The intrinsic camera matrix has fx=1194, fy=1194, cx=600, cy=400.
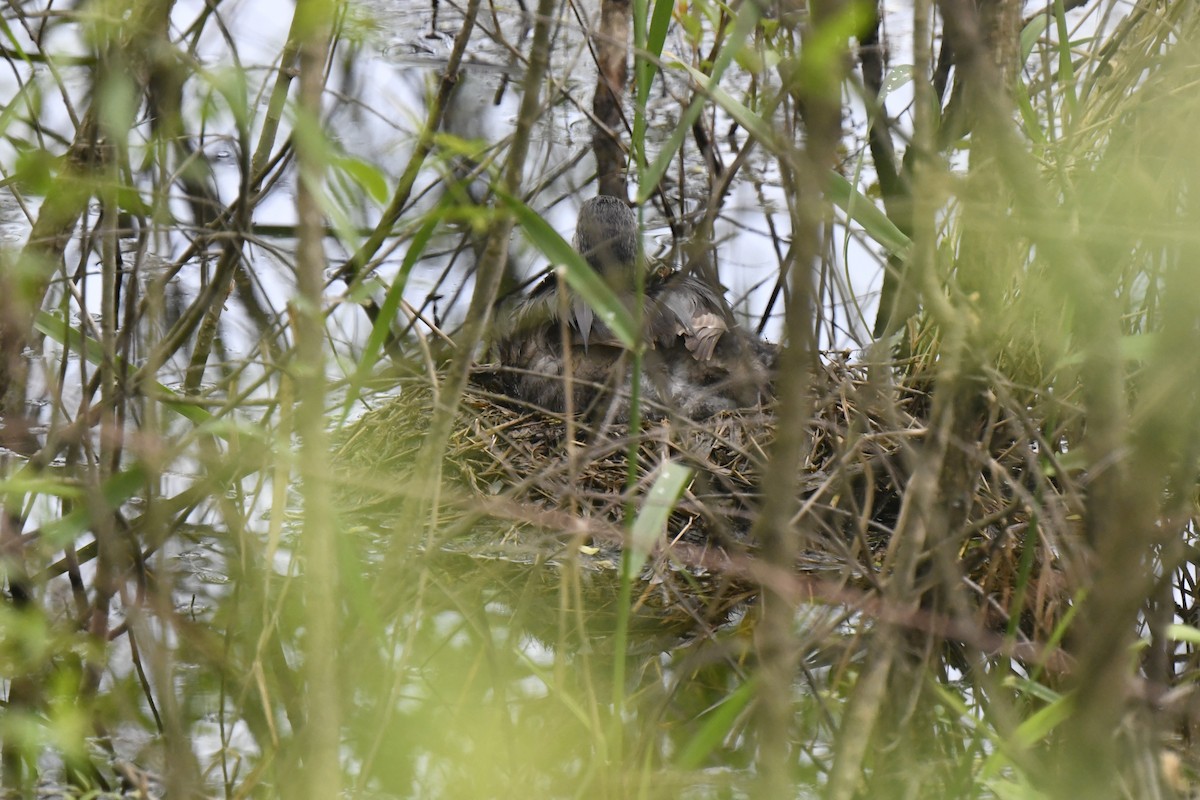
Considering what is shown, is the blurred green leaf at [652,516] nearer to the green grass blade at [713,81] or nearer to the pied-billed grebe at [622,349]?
the green grass blade at [713,81]

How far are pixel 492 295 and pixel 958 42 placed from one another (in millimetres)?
703

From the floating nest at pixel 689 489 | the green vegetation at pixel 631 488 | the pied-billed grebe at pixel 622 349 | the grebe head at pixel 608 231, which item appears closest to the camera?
the green vegetation at pixel 631 488

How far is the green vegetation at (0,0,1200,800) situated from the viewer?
141 cm

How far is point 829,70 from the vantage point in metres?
1.21

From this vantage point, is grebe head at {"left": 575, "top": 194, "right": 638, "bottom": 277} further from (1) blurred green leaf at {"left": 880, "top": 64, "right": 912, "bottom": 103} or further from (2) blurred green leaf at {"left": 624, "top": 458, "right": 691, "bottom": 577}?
(2) blurred green leaf at {"left": 624, "top": 458, "right": 691, "bottom": 577}

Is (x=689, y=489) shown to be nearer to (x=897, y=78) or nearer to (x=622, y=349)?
(x=622, y=349)

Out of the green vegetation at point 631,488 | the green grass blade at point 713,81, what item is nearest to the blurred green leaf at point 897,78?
the green vegetation at point 631,488

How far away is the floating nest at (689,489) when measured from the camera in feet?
8.33

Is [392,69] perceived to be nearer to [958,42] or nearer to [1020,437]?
[1020,437]

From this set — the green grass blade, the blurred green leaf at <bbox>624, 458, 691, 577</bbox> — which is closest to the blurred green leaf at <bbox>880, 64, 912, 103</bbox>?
the green grass blade

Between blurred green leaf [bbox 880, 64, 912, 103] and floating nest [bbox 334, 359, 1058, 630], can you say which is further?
blurred green leaf [bbox 880, 64, 912, 103]

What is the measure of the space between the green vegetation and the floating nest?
0.07ft

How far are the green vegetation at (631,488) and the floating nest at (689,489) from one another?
0.02 metres

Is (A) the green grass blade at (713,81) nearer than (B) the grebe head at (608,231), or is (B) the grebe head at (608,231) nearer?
(A) the green grass blade at (713,81)
